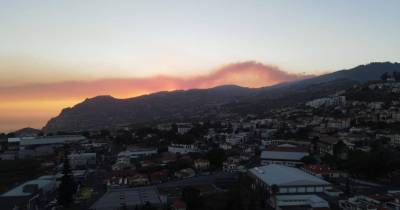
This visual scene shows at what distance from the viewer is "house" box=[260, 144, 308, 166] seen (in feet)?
124

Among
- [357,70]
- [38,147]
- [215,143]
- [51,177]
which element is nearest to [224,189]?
[51,177]

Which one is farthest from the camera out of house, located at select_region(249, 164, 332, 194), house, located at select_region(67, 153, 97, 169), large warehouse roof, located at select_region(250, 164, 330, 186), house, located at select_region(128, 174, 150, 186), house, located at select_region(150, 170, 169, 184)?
house, located at select_region(67, 153, 97, 169)

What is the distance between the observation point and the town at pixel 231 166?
24.8 metres

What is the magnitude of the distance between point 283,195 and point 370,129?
23943 millimetres

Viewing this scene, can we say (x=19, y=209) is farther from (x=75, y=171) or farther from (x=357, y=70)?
(x=357, y=70)

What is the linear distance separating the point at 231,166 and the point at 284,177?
884 cm

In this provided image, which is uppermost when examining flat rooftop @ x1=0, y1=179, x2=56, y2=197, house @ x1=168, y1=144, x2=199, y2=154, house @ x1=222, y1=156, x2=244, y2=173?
house @ x1=168, y1=144, x2=199, y2=154

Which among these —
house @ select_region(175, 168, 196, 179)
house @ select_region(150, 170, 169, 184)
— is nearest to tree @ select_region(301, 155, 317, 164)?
house @ select_region(175, 168, 196, 179)

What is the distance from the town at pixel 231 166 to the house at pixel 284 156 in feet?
0.29

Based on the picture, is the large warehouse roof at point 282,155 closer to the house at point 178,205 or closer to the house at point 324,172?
the house at point 324,172

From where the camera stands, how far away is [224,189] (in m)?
28.5

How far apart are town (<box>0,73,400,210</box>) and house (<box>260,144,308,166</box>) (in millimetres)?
88

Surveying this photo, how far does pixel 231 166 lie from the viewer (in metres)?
36.0

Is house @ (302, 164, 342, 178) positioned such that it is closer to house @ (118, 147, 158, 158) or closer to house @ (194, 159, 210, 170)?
house @ (194, 159, 210, 170)
